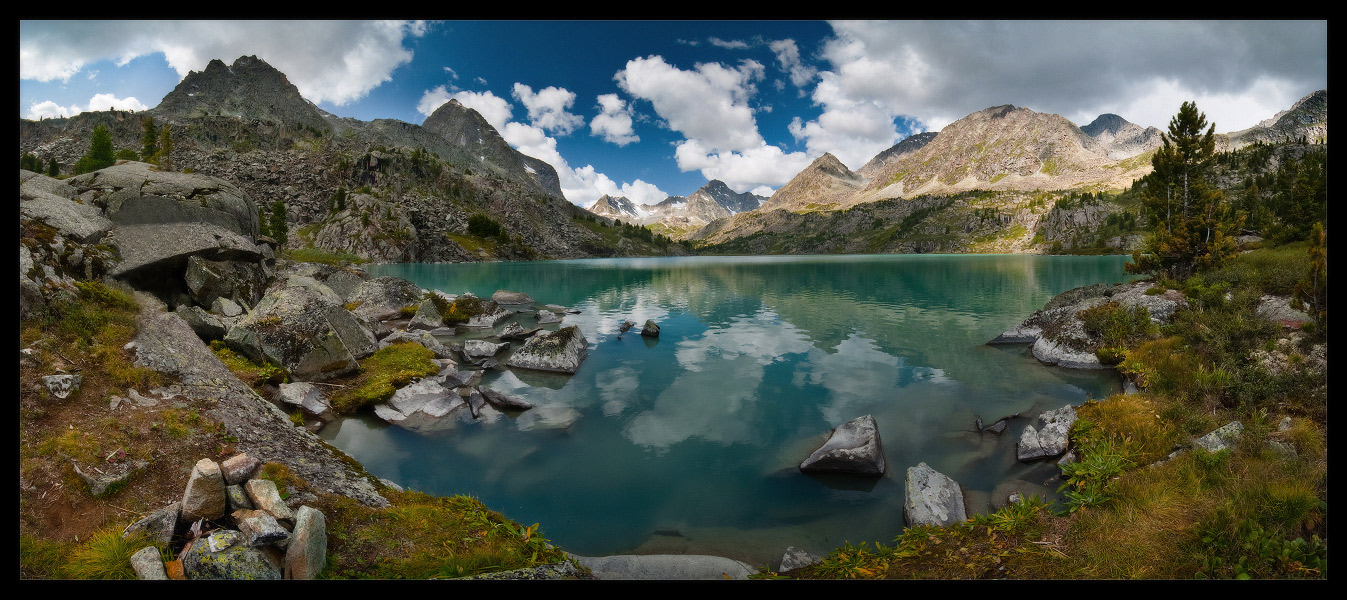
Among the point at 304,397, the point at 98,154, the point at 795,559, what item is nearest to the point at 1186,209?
the point at 795,559

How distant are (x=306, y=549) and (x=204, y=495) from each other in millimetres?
1932

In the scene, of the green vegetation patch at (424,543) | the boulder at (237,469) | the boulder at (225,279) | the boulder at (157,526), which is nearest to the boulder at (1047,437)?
the green vegetation patch at (424,543)

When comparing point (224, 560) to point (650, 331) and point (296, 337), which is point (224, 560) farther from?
point (650, 331)

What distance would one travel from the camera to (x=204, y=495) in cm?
651

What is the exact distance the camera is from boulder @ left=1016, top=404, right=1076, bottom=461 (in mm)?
13141

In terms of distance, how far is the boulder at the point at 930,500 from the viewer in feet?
34.2

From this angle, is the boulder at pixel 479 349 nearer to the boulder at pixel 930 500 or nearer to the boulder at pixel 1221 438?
the boulder at pixel 930 500

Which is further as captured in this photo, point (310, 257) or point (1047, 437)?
point (310, 257)

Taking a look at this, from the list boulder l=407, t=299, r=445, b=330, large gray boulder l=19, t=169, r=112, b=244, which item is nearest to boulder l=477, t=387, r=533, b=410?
large gray boulder l=19, t=169, r=112, b=244

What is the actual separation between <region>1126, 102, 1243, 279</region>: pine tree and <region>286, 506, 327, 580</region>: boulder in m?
47.1

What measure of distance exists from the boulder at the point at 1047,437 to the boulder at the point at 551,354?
18.7 m

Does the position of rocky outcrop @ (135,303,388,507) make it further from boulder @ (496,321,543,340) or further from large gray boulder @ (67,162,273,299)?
boulder @ (496,321,543,340)
